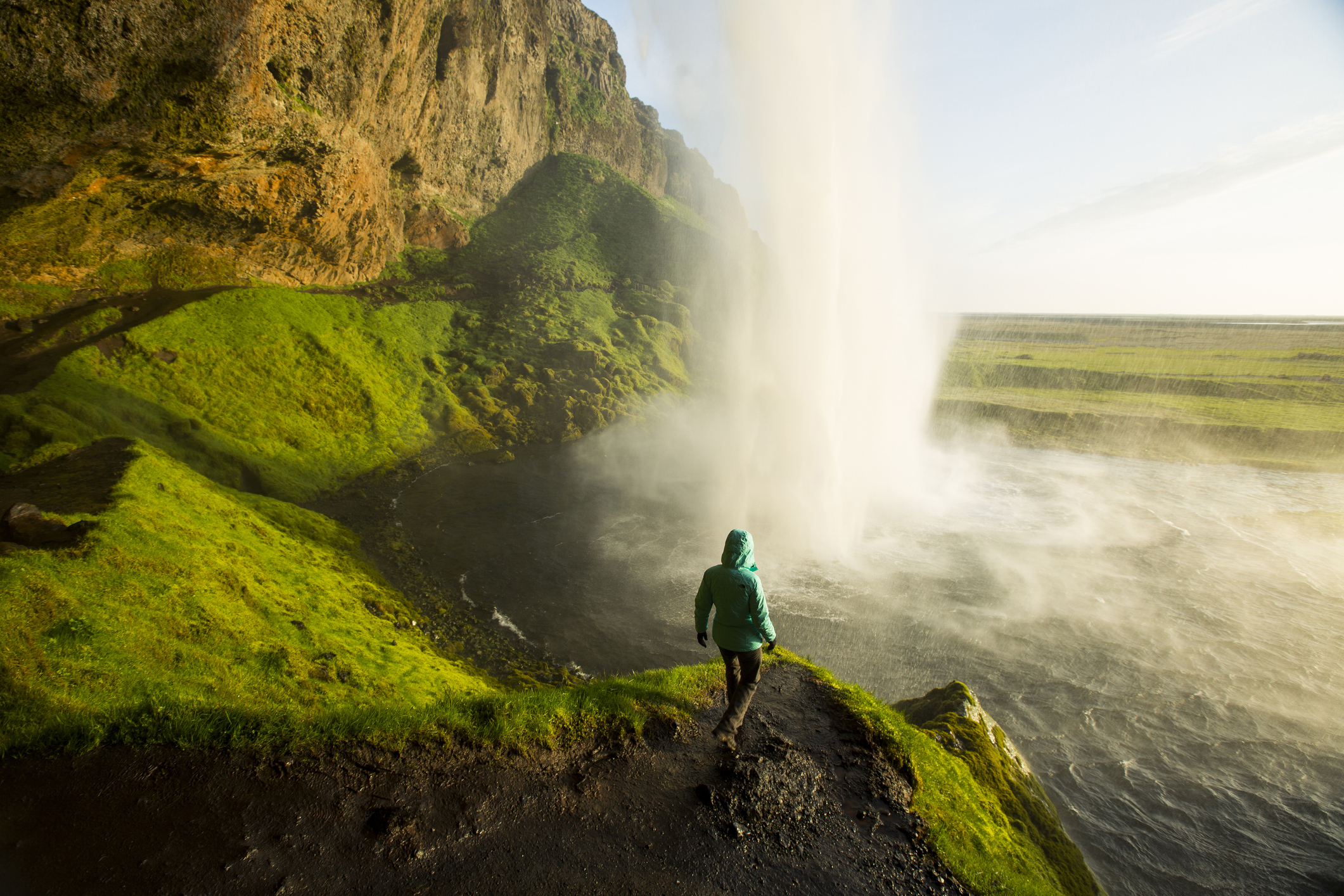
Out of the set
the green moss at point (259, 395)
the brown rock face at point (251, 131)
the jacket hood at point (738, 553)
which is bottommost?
the green moss at point (259, 395)

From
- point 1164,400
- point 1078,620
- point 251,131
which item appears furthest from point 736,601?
point 1164,400

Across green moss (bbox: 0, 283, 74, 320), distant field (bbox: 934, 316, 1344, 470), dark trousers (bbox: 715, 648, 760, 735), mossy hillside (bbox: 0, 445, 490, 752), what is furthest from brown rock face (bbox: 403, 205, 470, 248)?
dark trousers (bbox: 715, 648, 760, 735)

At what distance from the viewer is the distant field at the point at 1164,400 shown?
47.8 meters

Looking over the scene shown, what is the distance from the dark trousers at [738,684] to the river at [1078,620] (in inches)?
388

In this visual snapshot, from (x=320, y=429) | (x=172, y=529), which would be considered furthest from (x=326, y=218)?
(x=172, y=529)

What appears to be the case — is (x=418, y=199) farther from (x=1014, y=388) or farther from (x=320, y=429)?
(x=1014, y=388)

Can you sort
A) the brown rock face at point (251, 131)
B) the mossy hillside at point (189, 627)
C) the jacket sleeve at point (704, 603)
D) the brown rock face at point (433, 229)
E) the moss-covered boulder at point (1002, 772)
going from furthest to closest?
the brown rock face at point (433, 229) < the brown rock face at point (251, 131) < the moss-covered boulder at point (1002, 772) < the jacket sleeve at point (704, 603) < the mossy hillside at point (189, 627)

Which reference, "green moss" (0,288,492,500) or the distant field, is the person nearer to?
"green moss" (0,288,492,500)

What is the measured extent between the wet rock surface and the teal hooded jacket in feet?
5.38

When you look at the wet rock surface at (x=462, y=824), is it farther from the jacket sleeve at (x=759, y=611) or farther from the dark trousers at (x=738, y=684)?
the jacket sleeve at (x=759, y=611)

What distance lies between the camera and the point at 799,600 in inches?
851

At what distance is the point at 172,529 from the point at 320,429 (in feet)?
69.3

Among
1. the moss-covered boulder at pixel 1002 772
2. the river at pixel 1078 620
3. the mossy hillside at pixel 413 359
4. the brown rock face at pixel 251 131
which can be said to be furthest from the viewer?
the mossy hillside at pixel 413 359

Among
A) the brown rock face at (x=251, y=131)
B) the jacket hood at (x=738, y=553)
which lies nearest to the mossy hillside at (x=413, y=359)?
the brown rock face at (x=251, y=131)
